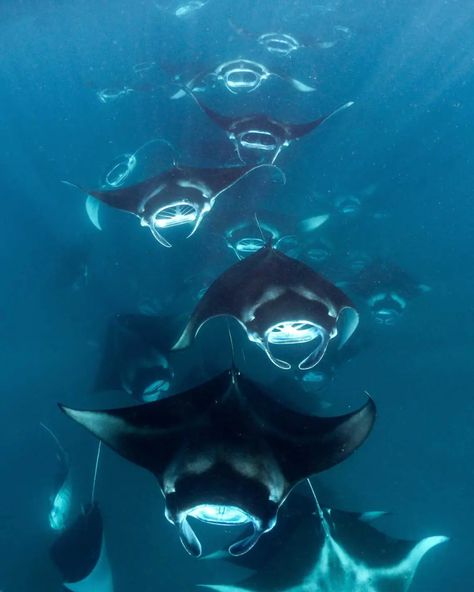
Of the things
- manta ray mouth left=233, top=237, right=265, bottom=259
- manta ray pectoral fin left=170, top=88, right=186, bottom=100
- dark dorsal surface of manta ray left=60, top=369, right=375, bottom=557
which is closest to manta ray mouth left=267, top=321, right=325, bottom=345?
dark dorsal surface of manta ray left=60, top=369, right=375, bottom=557

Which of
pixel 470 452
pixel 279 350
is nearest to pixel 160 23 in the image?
pixel 279 350

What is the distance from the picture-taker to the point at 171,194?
15.8 feet

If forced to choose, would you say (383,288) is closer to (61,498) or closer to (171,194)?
(171,194)

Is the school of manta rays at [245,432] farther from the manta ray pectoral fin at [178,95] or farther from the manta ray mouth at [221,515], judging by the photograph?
the manta ray pectoral fin at [178,95]

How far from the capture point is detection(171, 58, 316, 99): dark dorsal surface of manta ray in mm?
9688

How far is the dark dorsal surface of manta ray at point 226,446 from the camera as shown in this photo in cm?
243

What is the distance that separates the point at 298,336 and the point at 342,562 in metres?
2.13

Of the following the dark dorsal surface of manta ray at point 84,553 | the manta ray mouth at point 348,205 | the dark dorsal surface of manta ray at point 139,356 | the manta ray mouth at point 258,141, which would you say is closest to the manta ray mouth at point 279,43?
the manta ray mouth at point 348,205

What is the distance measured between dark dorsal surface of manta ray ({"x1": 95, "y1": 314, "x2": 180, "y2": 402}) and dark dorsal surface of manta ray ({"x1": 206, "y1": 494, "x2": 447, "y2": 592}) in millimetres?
3114

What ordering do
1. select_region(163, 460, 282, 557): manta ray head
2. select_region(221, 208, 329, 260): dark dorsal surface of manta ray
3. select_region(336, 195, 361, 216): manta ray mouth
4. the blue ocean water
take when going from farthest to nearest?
select_region(336, 195, 361, 216): manta ray mouth, the blue ocean water, select_region(221, 208, 329, 260): dark dorsal surface of manta ray, select_region(163, 460, 282, 557): manta ray head

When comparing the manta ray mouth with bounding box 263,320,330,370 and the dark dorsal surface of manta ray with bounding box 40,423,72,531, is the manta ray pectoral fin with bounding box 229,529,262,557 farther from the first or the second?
the dark dorsal surface of manta ray with bounding box 40,423,72,531

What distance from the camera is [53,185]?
14.5 m

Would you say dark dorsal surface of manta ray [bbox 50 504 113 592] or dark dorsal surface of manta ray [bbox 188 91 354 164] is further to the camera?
dark dorsal surface of manta ray [bbox 188 91 354 164]

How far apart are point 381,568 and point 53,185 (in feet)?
46.4
